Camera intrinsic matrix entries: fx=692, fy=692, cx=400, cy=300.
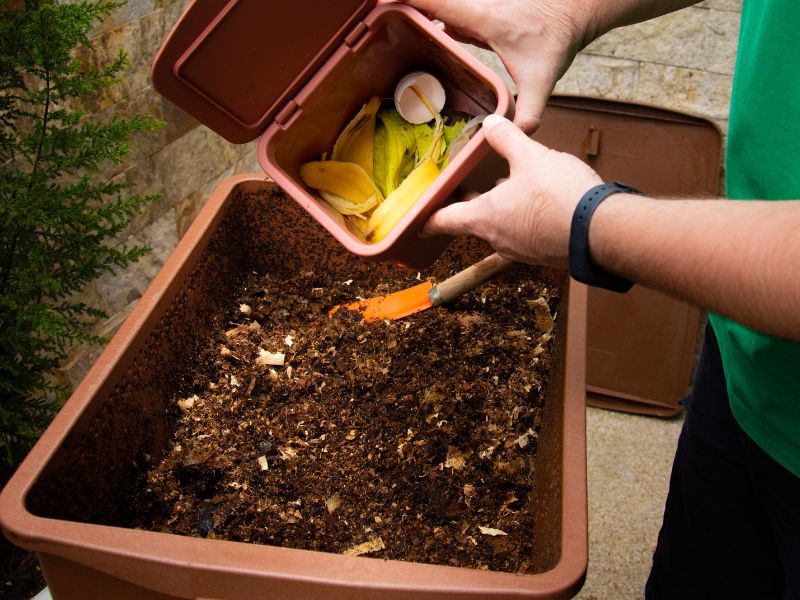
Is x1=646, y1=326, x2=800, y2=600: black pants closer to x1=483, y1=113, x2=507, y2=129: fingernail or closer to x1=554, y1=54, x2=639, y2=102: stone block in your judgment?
x1=483, y1=113, x2=507, y2=129: fingernail

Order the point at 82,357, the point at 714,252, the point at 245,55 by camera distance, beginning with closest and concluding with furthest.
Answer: the point at 714,252 → the point at 245,55 → the point at 82,357

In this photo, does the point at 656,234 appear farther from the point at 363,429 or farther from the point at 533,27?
the point at 363,429

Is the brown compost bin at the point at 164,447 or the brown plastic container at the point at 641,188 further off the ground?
the brown compost bin at the point at 164,447

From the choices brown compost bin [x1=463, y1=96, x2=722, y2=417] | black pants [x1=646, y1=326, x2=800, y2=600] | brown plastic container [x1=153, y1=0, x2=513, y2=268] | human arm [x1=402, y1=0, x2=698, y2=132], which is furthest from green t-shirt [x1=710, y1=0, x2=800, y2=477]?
brown compost bin [x1=463, y1=96, x2=722, y2=417]

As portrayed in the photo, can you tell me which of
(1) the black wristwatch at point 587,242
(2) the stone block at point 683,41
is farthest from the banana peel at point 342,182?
(2) the stone block at point 683,41

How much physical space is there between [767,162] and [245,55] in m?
0.70

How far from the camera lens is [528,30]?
103 centimetres

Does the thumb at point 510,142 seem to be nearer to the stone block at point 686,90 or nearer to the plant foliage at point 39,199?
the plant foliage at point 39,199

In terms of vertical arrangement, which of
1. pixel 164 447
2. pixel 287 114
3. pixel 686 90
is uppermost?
pixel 287 114

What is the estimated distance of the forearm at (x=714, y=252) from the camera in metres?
0.61

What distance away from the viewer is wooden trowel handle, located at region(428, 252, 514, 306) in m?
1.18

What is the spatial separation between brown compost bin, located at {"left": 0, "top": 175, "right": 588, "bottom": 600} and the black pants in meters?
0.26

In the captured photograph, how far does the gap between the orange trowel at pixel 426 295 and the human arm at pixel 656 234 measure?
0.28 metres

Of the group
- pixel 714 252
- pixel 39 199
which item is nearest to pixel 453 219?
pixel 714 252
